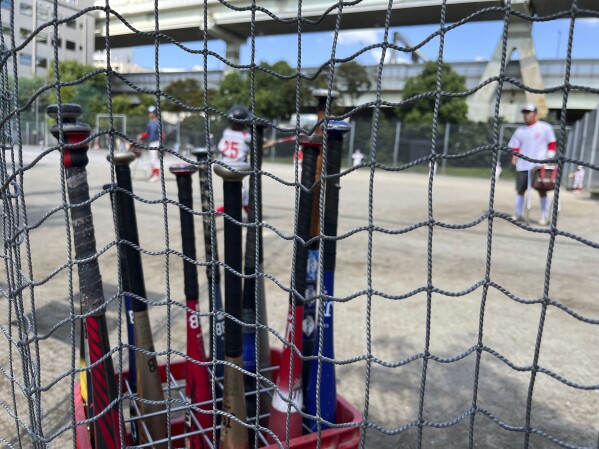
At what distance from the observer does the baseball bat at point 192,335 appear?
1.75m

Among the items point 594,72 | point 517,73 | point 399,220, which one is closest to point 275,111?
point 517,73

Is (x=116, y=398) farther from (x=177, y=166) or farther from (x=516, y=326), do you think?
(x=516, y=326)

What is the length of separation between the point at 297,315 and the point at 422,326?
179cm

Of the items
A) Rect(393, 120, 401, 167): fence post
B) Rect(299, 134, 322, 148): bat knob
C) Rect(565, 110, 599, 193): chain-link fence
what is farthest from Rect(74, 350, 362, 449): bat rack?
Rect(393, 120, 401, 167): fence post

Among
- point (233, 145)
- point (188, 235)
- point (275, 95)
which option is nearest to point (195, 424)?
point (188, 235)

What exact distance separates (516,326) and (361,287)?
3.91 ft

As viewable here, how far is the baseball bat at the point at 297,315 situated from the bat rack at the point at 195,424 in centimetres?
6

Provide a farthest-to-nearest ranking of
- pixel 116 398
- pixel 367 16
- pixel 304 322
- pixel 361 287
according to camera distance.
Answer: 1. pixel 367 16
2. pixel 361 287
3. pixel 304 322
4. pixel 116 398

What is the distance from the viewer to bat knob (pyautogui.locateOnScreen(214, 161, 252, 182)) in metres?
1.42

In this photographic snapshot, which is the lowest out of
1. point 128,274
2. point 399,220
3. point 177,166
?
point 399,220

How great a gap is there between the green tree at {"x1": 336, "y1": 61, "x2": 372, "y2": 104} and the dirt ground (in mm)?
24676

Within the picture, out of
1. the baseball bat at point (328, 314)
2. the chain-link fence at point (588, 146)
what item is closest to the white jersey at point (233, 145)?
the baseball bat at point (328, 314)

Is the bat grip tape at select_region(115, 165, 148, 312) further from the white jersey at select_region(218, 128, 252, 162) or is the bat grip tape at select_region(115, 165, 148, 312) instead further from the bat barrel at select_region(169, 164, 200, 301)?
the white jersey at select_region(218, 128, 252, 162)

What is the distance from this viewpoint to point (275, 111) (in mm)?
30812
